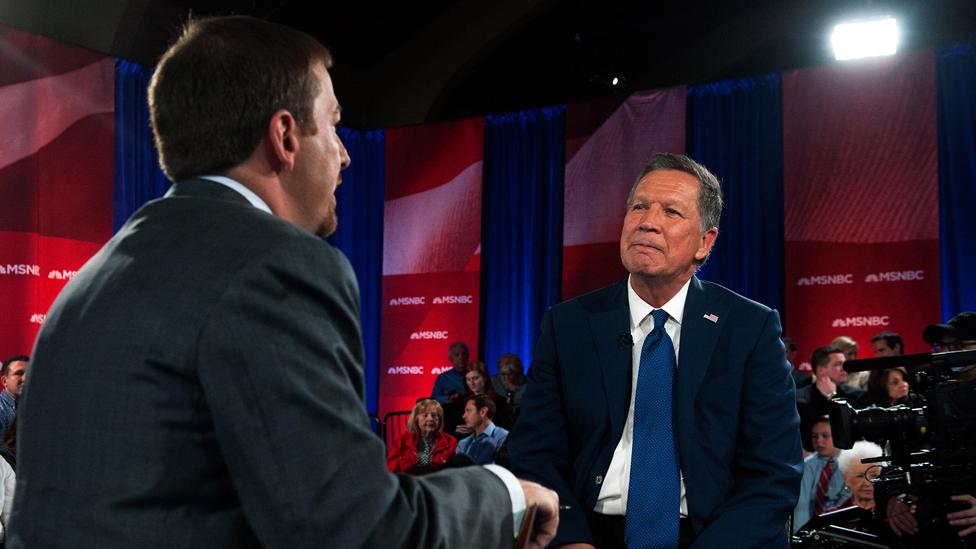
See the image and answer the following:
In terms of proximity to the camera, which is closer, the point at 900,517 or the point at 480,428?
the point at 900,517

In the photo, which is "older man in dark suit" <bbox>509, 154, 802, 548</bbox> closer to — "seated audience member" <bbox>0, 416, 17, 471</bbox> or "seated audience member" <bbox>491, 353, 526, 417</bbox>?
"seated audience member" <bbox>0, 416, 17, 471</bbox>

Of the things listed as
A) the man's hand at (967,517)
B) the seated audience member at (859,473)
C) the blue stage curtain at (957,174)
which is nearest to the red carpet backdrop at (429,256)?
the blue stage curtain at (957,174)

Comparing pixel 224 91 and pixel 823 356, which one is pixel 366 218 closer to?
pixel 823 356

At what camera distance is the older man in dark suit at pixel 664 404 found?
224cm

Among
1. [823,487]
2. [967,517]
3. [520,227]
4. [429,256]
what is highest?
[520,227]

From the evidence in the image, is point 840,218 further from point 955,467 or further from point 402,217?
point 955,467

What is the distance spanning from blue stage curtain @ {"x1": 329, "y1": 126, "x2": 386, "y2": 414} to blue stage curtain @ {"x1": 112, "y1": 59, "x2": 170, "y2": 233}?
9.03 ft

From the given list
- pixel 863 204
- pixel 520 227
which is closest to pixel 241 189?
pixel 863 204

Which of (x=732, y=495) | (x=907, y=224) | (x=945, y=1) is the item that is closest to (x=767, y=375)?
(x=732, y=495)

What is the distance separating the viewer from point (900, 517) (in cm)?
370

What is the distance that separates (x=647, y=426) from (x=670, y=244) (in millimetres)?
487

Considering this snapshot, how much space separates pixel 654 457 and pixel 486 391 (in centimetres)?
694

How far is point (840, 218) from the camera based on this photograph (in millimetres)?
9062

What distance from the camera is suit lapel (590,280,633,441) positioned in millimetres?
2355
